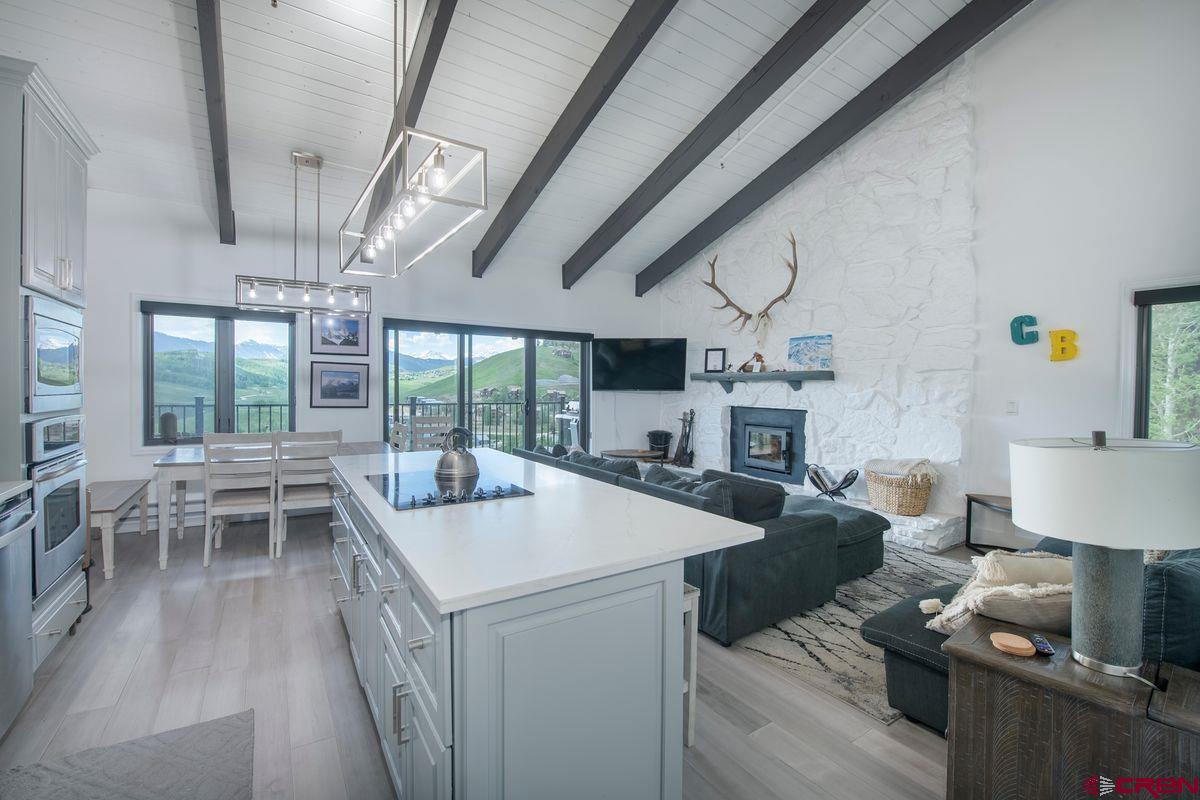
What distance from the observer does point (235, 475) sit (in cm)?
376

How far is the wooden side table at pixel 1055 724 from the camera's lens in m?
1.18

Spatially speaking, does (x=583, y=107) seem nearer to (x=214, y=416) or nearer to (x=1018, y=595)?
(x=1018, y=595)

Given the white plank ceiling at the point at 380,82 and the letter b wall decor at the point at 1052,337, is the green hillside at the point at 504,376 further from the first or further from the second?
the letter b wall decor at the point at 1052,337

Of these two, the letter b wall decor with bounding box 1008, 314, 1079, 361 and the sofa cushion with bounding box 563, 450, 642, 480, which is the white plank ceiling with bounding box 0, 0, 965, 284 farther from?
the sofa cushion with bounding box 563, 450, 642, 480

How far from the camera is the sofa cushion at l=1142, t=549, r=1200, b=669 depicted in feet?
4.55

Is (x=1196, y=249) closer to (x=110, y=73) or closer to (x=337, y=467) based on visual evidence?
(x=337, y=467)

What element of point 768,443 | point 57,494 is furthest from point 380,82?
point 768,443

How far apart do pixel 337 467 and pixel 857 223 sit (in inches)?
198

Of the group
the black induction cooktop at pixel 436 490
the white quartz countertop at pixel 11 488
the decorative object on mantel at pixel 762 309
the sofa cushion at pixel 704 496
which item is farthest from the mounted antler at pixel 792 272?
the white quartz countertop at pixel 11 488

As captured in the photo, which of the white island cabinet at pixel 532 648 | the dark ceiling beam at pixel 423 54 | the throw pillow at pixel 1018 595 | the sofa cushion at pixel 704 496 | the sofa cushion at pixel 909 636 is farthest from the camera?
the dark ceiling beam at pixel 423 54

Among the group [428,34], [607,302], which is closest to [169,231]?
[428,34]

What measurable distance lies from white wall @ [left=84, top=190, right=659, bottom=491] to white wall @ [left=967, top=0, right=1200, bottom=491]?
4.88 meters

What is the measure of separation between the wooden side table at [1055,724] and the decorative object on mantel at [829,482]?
3.49 metres

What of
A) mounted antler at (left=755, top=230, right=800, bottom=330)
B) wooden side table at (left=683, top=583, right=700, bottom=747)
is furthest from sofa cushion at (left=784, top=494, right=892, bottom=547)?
mounted antler at (left=755, top=230, right=800, bottom=330)
